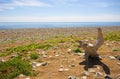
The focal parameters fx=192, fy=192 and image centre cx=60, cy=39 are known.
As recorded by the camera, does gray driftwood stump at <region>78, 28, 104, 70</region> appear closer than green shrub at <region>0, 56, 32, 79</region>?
Answer: No

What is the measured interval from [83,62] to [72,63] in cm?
64

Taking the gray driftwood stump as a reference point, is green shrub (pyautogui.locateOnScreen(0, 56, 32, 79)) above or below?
below

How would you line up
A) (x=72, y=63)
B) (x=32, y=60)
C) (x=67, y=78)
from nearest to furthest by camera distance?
(x=67, y=78), (x=72, y=63), (x=32, y=60)

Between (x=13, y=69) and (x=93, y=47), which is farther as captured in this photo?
(x=93, y=47)

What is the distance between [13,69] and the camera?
10.6 meters

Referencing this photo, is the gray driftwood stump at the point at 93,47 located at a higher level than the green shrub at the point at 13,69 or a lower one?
higher

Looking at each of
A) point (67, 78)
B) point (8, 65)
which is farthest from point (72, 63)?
point (8, 65)

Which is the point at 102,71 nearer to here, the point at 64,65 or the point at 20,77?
the point at 64,65

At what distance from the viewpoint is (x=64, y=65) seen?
36.4ft

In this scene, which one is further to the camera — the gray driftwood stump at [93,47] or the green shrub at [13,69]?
the gray driftwood stump at [93,47]

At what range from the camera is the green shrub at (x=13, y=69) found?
9.97m

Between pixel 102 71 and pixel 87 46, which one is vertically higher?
pixel 87 46

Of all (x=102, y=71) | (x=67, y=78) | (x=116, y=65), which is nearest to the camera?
(x=67, y=78)

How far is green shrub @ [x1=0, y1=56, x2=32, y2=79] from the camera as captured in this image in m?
9.97
